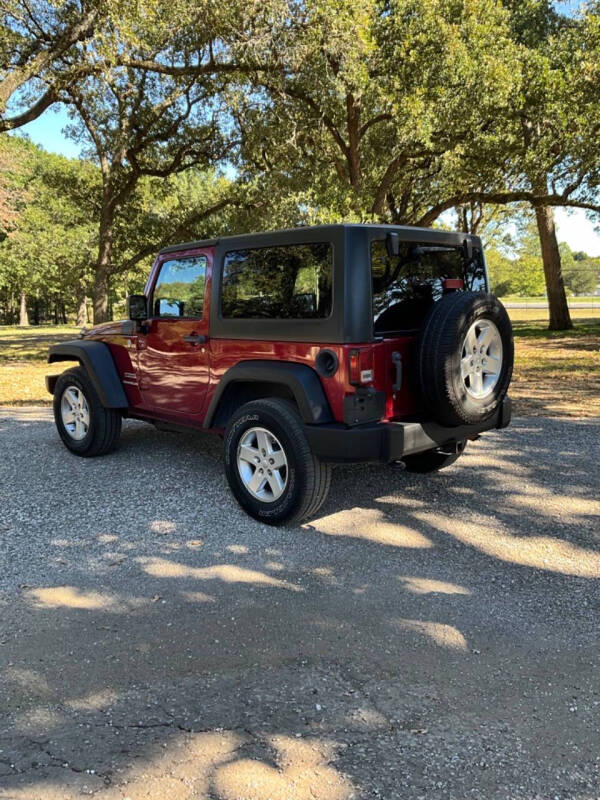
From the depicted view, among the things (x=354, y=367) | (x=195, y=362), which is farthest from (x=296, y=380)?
(x=195, y=362)

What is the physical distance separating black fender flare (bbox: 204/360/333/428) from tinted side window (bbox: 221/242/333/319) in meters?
0.34

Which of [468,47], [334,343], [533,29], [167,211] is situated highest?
[533,29]

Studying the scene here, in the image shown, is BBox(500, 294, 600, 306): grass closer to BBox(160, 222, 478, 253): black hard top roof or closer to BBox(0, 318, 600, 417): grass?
BBox(0, 318, 600, 417): grass

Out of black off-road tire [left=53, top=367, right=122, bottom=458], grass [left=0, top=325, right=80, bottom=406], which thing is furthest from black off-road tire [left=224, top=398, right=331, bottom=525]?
grass [left=0, top=325, right=80, bottom=406]

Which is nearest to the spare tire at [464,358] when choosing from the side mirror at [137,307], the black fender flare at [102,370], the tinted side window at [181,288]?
the tinted side window at [181,288]

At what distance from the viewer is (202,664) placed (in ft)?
9.21

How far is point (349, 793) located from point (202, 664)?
95 cm

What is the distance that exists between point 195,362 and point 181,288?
0.66 m

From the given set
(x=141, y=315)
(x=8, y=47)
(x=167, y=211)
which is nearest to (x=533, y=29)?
(x=167, y=211)

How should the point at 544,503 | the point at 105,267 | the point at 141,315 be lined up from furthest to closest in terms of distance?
the point at 105,267
the point at 141,315
the point at 544,503

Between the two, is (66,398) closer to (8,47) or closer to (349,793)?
(349,793)

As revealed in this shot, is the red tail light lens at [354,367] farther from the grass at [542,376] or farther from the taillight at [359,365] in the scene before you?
the grass at [542,376]

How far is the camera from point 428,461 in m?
5.45

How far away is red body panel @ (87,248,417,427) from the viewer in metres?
4.13
